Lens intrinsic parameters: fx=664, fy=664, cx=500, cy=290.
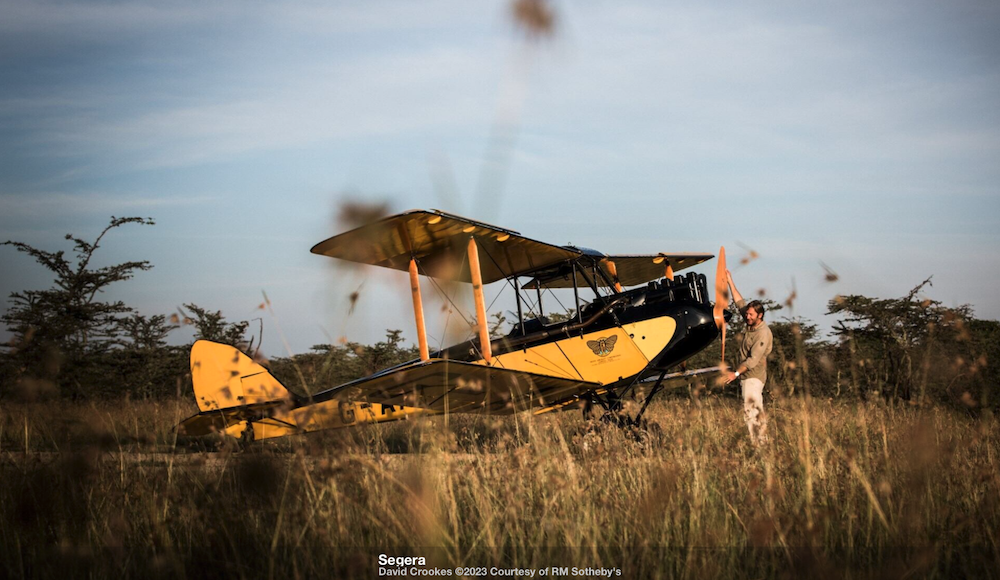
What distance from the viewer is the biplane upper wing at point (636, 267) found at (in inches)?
361

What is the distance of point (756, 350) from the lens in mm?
6961

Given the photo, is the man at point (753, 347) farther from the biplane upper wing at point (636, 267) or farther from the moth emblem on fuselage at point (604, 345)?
the biplane upper wing at point (636, 267)

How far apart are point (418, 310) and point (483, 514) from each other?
5.03 metres

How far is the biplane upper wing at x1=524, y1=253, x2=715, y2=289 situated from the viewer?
9.17 meters

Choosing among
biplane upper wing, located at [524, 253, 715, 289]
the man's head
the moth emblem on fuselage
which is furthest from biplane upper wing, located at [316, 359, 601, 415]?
the man's head

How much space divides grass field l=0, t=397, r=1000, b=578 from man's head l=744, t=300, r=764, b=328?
3.18m

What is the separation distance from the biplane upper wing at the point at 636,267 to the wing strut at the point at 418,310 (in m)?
1.70

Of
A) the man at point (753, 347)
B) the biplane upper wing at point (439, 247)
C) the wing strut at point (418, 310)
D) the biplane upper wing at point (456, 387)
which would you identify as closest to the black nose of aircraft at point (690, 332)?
the man at point (753, 347)

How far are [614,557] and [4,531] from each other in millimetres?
2824

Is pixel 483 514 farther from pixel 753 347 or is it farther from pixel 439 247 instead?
pixel 439 247

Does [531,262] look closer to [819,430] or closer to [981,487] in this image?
[819,430]

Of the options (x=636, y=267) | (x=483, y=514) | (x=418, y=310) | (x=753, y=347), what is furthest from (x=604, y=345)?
(x=483, y=514)

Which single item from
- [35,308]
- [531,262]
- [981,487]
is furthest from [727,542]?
[35,308]

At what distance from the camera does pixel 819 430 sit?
3.95 meters
